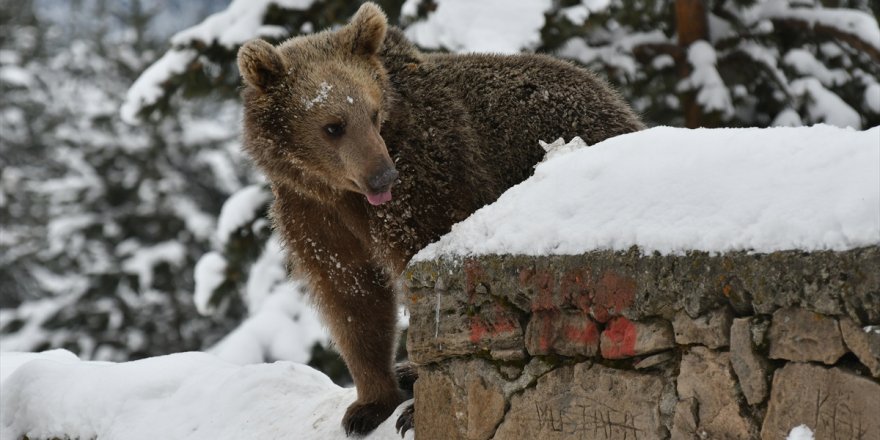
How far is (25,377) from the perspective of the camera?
6.05m

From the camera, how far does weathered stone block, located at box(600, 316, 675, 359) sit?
307 centimetres

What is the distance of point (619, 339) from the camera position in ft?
10.5

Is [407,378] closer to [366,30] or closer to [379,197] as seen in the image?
[379,197]

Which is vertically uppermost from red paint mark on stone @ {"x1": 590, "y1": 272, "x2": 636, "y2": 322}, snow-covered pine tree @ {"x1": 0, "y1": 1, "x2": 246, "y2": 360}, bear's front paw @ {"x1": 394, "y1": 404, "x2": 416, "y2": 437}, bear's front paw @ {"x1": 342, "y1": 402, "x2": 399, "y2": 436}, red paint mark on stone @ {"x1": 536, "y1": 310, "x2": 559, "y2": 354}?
red paint mark on stone @ {"x1": 590, "y1": 272, "x2": 636, "y2": 322}

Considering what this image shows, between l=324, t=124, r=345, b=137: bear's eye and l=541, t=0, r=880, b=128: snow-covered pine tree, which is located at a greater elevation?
l=541, t=0, r=880, b=128: snow-covered pine tree

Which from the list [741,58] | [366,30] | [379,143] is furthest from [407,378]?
[741,58]

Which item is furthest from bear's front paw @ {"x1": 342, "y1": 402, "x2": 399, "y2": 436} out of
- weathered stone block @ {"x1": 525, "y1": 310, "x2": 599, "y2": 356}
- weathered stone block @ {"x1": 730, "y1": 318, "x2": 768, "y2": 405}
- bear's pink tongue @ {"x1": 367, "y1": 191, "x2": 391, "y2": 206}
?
weathered stone block @ {"x1": 730, "y1": 318, "x2": 768, "y2": 405}

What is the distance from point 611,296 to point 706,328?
1.20 ft

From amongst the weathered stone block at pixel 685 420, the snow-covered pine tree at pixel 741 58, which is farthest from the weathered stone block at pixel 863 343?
the snow-covered pine tree at pixel 741 58

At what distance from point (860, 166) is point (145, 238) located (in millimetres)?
19488

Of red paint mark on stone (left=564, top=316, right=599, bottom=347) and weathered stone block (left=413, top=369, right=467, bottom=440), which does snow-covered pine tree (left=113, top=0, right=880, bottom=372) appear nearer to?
weathered stone block (left=413, top=369, right=467, bottom=440)

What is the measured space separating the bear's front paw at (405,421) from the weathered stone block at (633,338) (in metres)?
1.41

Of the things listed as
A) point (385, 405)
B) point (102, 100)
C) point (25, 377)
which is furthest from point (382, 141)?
point (102, 100)

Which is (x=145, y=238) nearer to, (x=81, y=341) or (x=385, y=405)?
(x=81, y=341)
